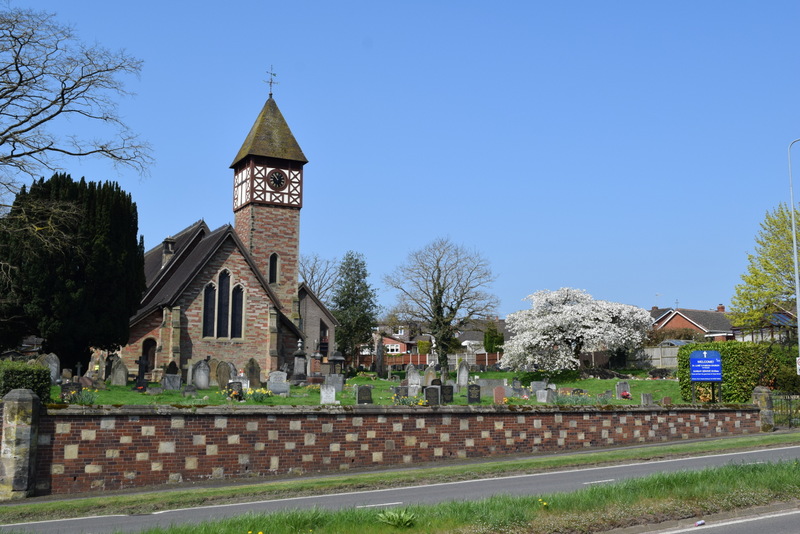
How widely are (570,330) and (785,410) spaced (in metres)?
28.3

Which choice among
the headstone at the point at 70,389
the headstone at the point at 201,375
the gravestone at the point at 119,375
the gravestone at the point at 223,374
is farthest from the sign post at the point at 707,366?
the gravestone at the point at 119,375

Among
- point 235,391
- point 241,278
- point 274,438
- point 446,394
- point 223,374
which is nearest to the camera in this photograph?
point 274,438

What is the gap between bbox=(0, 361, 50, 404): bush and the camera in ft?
55.9

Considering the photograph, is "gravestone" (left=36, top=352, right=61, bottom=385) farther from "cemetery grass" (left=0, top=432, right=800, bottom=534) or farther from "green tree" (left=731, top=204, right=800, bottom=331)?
"green tree" (left=731, top=204, right=800, bottom=331)

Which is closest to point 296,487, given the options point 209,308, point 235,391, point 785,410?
point 235,391

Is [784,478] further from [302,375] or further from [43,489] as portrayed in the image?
[302,375]

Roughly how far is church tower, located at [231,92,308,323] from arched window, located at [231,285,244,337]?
5.39m

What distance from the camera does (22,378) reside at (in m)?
17.1

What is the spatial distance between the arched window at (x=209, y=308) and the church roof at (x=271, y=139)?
1112cm

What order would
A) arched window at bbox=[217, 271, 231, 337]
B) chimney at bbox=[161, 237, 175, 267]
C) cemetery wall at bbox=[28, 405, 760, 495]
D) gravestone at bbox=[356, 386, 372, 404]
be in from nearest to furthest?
cemetery wall at bbox=[28, 405, 760, 495]
gravestone at bbox=[356, 386, 372, 404]
arched window at bbox=[217, 271, 231, 337]
chimney at bbox=[161, 237, 175, 267]

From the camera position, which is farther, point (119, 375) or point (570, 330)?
point (570, 330)

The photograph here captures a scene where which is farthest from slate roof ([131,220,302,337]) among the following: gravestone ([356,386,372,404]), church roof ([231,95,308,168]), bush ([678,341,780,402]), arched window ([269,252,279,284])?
bush ([678,341,780,402])

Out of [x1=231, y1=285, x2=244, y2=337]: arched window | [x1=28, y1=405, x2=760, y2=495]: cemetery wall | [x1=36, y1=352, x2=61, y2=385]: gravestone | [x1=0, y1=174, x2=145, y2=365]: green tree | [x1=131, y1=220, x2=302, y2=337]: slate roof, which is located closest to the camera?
[x1=28, y1=405, x2=760, y2=495]: cemetery wall

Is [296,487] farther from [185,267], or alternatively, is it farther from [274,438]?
[185,267]
